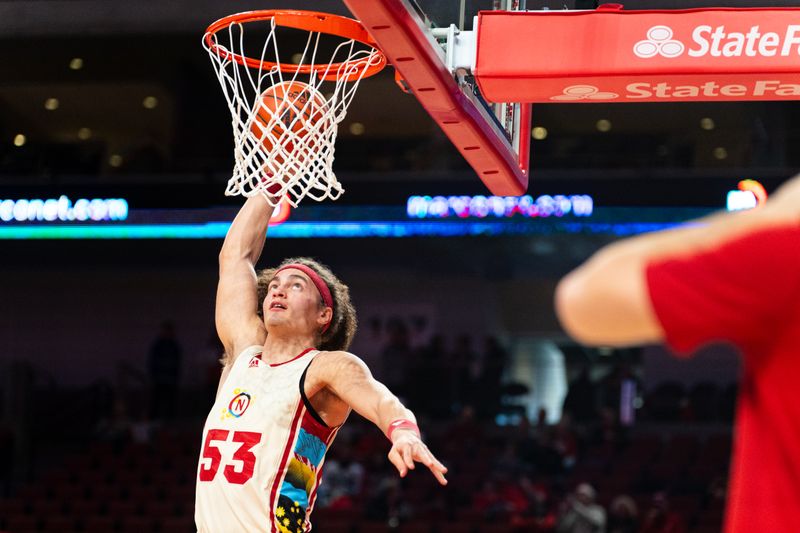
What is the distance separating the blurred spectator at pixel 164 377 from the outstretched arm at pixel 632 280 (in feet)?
46.9

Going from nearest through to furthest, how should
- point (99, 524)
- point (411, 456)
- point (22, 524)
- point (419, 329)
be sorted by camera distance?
point (411, 456) → point (99, 524) → point (22, 524) → point (419, 329)

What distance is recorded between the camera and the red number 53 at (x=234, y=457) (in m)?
4.31

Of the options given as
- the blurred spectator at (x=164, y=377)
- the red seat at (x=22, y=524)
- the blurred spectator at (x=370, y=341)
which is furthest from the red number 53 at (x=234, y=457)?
the blurred spectator at (x=370, y=341)

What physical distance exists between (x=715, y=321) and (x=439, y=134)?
14.0m

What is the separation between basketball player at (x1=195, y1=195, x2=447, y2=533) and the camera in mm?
4273

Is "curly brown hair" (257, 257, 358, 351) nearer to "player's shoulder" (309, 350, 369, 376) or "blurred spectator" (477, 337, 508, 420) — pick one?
"player's shoulder" (309, 350, 369, 376)

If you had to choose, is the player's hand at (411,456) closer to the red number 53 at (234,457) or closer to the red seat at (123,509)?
the red number 53 at (234,457)

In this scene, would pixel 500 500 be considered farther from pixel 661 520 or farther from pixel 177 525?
pixel 177 525

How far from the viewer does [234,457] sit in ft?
14.3

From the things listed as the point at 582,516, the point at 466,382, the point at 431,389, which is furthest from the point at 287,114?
the point at 466,382

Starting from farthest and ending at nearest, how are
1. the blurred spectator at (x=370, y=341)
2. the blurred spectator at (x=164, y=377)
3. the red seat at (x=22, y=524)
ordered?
the blurred spectator at (x=370, y=341)
the blurred spectator at (x=164, y=377)
the red seat at (x=22, y=524)

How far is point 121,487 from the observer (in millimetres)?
13578

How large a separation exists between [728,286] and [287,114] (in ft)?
12.9

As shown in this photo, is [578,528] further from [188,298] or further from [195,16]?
[188,298]
